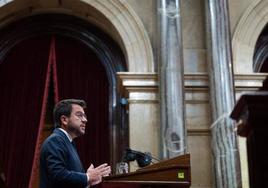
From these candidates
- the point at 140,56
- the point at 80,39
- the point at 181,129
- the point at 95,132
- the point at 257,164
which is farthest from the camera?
the point at 80,39

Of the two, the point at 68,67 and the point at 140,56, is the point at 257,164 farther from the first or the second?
the point at 68,67

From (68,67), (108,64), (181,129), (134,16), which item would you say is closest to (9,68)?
(68,67)

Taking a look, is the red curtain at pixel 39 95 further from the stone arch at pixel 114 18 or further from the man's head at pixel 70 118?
the man's head at pixel 70 118

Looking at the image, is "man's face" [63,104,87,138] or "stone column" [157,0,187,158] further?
"stone column" [157,0,187,158]

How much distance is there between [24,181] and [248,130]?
504cm

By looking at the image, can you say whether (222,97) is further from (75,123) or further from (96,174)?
(96,174)

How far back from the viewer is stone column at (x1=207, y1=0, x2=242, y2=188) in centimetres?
599

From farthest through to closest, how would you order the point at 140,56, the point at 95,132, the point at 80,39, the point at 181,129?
the point at 80,39
the point at 95,132
the point at 140,56
the point at 181,129

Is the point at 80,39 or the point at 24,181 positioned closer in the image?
the point at 24,181

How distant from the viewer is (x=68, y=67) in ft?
25.2

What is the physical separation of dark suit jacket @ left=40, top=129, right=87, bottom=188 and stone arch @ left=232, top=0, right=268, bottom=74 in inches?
156

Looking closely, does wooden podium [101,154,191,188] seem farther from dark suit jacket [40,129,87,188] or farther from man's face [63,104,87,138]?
man's face [63,104,87,138]

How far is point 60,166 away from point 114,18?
4.21 meters

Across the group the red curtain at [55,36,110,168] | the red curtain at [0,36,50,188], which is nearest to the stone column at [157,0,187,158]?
the red curtain at [55,36,110,168]
